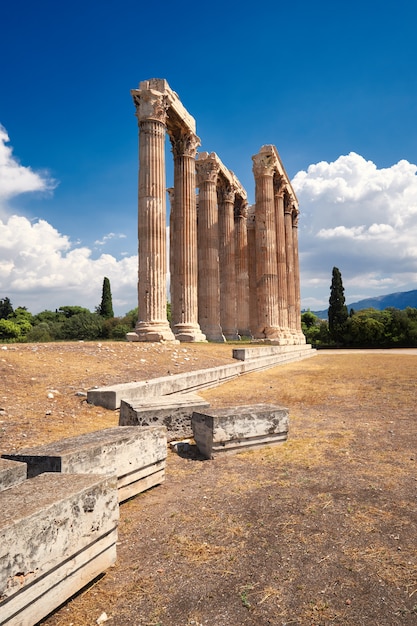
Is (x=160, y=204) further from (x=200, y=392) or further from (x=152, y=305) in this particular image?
(x=200, y=392)

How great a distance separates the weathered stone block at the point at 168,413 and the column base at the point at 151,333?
13.6m

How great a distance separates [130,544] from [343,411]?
19.0 ft

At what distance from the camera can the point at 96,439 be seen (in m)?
3.97

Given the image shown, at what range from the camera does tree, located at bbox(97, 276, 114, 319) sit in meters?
71.0

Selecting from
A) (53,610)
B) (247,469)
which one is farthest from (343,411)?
(53,610)

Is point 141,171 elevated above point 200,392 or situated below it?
above

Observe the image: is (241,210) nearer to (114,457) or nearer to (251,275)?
(251,275)

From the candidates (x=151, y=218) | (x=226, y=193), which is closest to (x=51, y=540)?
(x=151, y=218)

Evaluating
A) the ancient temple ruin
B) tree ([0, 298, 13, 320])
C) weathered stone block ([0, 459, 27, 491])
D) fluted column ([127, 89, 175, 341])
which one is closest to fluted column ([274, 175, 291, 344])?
the ancient temple ruin

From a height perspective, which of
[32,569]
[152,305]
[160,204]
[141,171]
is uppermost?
[141,171]

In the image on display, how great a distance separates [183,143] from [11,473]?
84.4 ft

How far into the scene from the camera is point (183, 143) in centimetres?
2547

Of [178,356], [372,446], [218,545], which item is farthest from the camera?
[178,356]

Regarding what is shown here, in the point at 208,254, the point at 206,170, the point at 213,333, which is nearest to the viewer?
the point at 213,333
